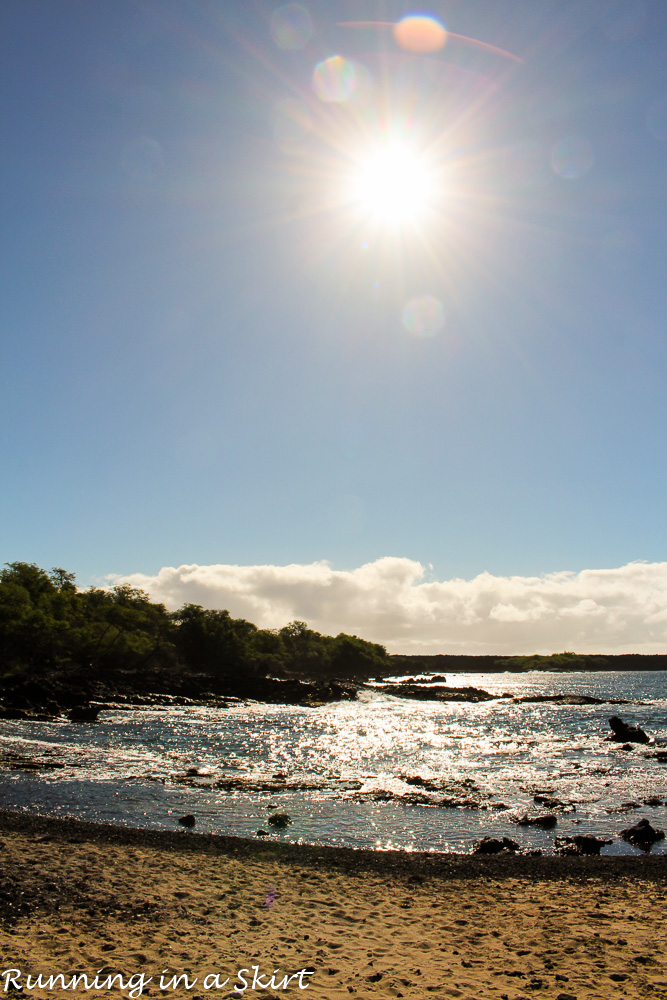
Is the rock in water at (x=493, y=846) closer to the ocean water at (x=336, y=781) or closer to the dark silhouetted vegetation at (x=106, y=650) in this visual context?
the ocean water at (x=336, y=781)

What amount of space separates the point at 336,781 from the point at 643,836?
604 inches

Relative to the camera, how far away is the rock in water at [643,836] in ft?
67.7

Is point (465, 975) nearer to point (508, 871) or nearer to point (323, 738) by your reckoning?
point (508, 871)

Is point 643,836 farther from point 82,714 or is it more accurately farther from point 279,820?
point 82,714

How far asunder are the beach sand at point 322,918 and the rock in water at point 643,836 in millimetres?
2607

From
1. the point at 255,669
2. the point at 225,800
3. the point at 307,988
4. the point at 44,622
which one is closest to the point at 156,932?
the point at 307,988

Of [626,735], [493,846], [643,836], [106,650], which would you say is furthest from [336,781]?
[106,650]

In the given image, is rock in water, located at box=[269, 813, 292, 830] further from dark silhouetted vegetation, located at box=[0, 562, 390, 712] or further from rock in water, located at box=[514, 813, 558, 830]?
dark silhouetted vegetation, located at box=[0, 562, 390, 712]

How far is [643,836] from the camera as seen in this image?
68.8ft

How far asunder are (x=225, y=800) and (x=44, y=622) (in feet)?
210

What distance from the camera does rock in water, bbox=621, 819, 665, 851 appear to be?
20.6m

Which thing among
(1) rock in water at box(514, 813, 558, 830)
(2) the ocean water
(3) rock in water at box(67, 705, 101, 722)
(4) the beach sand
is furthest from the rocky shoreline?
(3) rock in water at box(67, 705, 101, 722)

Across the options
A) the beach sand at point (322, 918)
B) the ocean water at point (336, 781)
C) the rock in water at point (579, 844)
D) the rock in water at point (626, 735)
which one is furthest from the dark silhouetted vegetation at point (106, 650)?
the rock in water at point (626, 735)

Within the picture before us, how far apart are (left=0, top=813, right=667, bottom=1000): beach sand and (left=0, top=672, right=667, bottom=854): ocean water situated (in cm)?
341
